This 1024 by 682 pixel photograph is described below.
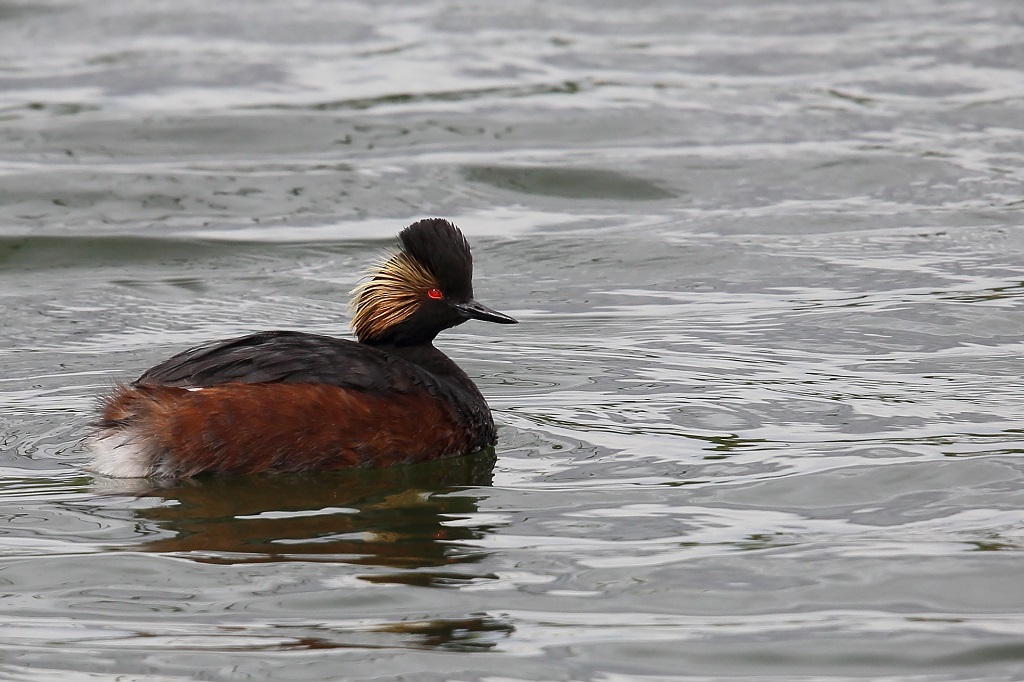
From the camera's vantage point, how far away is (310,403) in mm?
6867

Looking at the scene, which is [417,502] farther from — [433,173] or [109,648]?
[433,173]

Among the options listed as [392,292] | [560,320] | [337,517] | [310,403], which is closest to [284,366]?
[310,403]

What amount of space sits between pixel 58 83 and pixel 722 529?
34.9 ft

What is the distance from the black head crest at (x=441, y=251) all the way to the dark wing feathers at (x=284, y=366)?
47 centimetres

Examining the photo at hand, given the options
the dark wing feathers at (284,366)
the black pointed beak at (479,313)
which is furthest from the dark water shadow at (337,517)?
the black pointed beak at (479,313)

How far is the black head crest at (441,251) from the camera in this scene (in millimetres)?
7289

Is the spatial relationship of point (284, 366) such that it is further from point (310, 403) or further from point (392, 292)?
point (392, 292)

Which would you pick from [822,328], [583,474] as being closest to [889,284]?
[822,328]

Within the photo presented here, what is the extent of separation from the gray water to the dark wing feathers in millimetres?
409

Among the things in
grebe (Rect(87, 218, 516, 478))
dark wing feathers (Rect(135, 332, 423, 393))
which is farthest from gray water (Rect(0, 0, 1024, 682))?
dark wing feathers (Rect(135, 332, 423, 393))

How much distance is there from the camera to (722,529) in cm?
616

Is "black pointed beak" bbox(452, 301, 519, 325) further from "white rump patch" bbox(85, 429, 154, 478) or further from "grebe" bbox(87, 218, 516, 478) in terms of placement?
"white rump patch" bbox(85, 429, 154, 478)

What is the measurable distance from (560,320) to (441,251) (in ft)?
7.48

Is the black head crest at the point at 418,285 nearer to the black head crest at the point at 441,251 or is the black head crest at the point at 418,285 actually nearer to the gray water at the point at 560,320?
the black head crest at the point at 441,251
